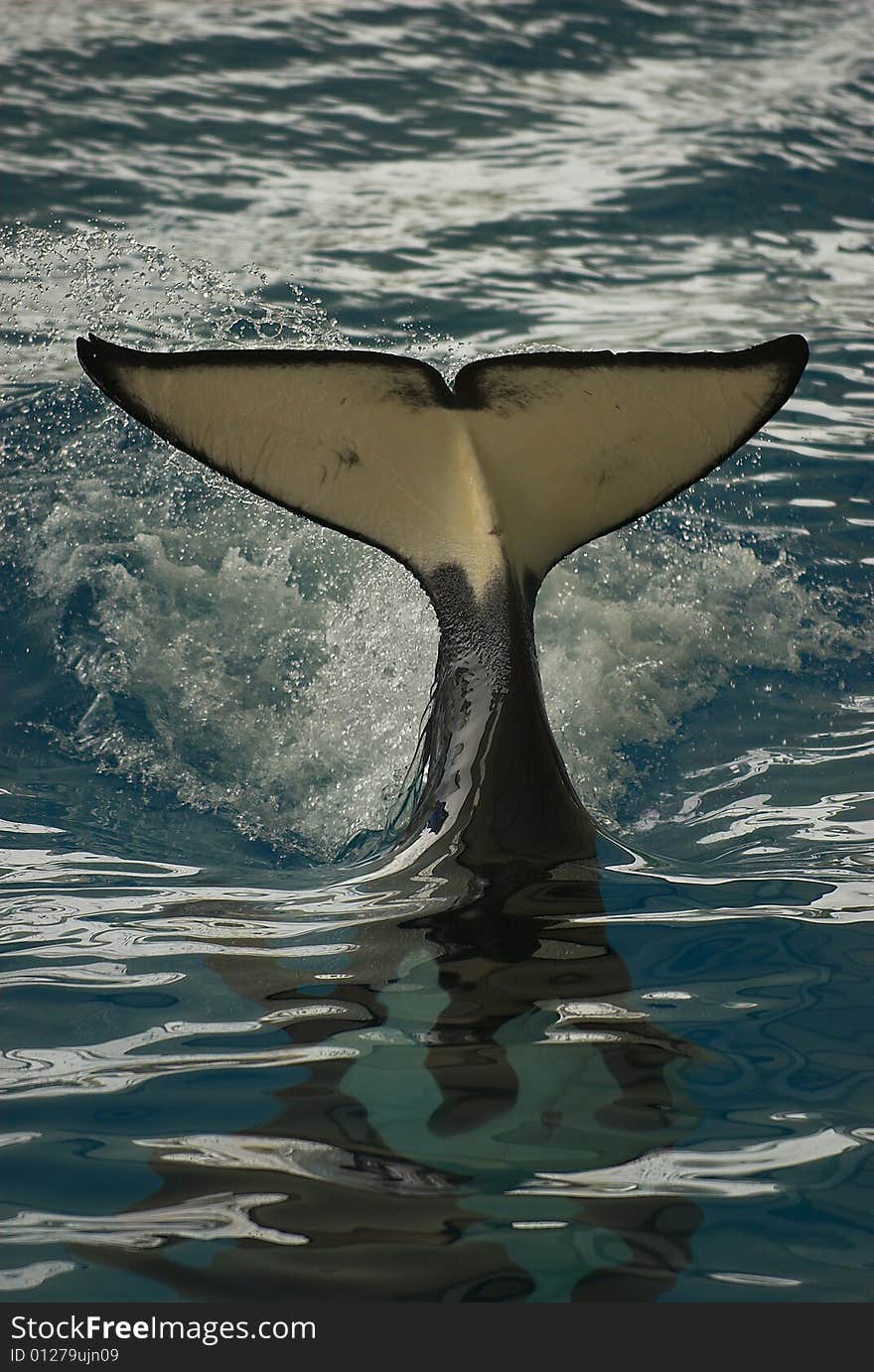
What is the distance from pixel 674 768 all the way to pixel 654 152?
9288 mm

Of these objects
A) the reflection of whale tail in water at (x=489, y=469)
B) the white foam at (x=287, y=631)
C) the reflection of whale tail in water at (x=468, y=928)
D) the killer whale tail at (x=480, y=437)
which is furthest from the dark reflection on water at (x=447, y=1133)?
the white foam at (x=287, y=631)

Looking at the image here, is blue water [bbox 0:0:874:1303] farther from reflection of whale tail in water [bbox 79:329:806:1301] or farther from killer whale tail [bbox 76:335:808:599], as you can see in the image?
killer whale tail [bbox 76:335:808:599]

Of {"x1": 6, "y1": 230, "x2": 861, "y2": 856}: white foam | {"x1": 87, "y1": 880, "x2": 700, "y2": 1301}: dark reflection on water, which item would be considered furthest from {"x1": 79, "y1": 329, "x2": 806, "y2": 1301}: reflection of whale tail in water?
{"x1": 6, "y1": 230, "x2": 861, "y2": 856}: white foam

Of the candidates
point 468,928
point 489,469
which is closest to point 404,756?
point 489,469

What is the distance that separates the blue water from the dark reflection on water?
0.04 ft

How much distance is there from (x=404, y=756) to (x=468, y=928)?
6.61 ft

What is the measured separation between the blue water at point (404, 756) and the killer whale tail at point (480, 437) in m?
1.08

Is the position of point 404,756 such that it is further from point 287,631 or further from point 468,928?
point 468,928

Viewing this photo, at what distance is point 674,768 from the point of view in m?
6.14

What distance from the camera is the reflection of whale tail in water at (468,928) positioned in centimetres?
322

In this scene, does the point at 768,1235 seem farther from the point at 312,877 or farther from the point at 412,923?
the point at 312,877

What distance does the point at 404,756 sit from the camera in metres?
6.16

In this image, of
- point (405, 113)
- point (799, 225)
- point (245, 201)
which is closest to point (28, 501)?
point (245, 201)

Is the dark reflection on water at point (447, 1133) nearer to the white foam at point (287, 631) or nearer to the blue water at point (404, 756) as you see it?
the blue water at point (404, 756)
